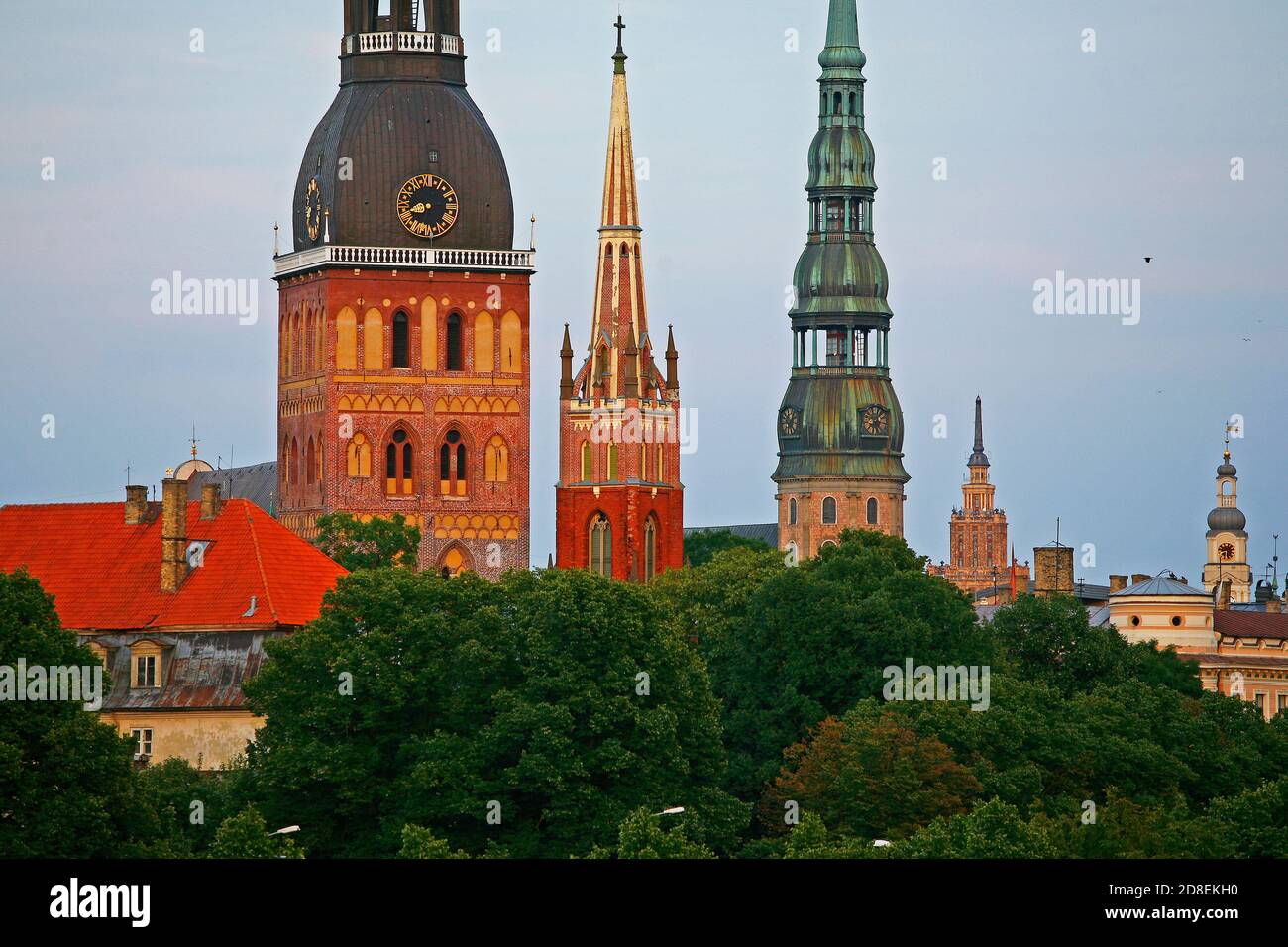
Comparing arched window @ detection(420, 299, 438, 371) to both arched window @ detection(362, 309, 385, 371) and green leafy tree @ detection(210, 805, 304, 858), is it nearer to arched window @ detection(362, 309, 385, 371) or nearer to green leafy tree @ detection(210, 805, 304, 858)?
arched window @ detection(362, 309, 385, 371)

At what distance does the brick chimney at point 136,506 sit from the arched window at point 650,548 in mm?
55296

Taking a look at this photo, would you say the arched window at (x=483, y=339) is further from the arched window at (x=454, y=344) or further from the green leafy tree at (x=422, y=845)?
the green leafy tree at (x=422, y=845)

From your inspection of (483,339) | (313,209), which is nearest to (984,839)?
(483,339)

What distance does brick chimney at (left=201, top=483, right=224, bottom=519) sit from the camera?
102 meters

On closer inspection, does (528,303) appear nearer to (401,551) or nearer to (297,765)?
(401,551)

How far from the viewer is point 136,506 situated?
104375 mm

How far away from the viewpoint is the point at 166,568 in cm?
9944

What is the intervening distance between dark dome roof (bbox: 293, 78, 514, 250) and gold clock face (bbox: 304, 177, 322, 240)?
0.29 m

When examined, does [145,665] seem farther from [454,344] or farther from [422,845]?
[454,344]

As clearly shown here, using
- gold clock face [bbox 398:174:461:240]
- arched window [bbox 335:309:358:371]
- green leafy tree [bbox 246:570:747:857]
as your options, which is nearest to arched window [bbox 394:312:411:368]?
arched window [bbox 335:309:358:371]

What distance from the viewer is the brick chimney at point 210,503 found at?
336ft

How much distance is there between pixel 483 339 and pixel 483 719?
6076cm

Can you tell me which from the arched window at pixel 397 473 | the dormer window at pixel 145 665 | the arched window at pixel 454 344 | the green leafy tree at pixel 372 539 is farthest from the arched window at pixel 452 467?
the dormer window at pixel 145 665
